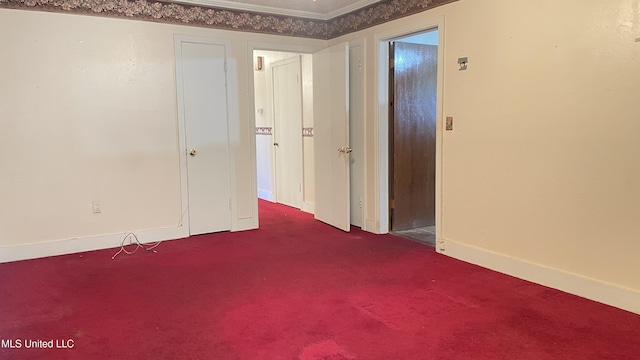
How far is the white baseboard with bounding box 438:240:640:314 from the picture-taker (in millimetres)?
2743

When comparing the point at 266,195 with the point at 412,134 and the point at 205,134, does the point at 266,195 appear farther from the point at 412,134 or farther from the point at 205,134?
the point at 412,134

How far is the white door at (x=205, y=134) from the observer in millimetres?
4684

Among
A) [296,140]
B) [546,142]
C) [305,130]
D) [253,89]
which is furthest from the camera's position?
[296,140]

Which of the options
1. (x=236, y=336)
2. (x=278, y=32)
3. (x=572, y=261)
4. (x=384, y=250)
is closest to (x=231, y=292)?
(x=236, y=336)

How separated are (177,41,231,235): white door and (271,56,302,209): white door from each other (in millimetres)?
1430

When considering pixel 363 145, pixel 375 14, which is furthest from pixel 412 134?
pixel 375 14

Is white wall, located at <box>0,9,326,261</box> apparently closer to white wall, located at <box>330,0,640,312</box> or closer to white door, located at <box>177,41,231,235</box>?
white door, located at <box>177,41,231,235</box>

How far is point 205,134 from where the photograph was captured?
189 inches

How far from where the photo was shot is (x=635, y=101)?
8.59ft

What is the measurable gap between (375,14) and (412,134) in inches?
53.4

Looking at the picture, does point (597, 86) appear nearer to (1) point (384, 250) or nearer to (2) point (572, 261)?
(2) point (572, 261)

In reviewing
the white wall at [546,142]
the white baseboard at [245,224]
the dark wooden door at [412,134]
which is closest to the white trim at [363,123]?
the dark wooden door at [412,134]

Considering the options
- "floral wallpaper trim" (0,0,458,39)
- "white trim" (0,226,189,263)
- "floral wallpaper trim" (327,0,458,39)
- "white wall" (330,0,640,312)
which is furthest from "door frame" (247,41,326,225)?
"white wall" (330,0,640,312)

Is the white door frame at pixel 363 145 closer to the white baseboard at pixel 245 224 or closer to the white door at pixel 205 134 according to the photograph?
the white baseboard at pixel 245 224
